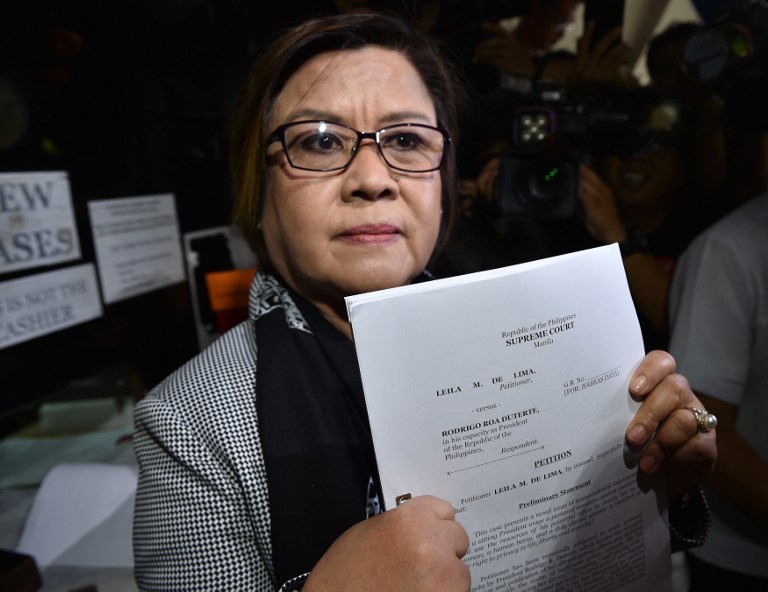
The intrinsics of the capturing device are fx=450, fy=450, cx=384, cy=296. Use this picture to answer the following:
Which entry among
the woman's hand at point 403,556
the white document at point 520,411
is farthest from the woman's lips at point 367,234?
the woman's hand at point 403,556

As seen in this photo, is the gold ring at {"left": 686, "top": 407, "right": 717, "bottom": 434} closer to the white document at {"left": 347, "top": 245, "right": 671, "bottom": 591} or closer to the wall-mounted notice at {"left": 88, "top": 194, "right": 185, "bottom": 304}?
the white document at {"left": 347, "top": 245, "right": 671, "bottom": 591}

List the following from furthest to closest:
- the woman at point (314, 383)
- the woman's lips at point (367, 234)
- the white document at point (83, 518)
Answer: the white document at point (83, 518) < the woman's lips at point (367, 234) < the woman at point (314, 383)

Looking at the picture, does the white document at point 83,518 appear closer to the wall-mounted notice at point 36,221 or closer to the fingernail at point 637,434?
the wall-mounted notice at point 36,221

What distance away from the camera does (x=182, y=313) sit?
1.50 metres

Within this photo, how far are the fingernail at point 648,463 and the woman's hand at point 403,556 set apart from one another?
0.97ft

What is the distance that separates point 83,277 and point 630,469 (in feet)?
4.29

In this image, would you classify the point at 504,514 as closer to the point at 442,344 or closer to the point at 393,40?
the point at 442,344

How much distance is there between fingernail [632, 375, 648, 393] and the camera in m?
0.58

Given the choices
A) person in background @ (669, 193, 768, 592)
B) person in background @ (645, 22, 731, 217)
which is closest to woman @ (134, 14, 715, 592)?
person in background @ (669, 193, 768, 592)

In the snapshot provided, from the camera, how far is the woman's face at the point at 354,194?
67 centimetres

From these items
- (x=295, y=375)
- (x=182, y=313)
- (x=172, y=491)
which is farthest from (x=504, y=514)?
(x=182, y=313)

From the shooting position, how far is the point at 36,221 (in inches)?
42.4

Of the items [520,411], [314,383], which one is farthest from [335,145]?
[520,411]

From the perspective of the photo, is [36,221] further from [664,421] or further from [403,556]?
[664,421]
